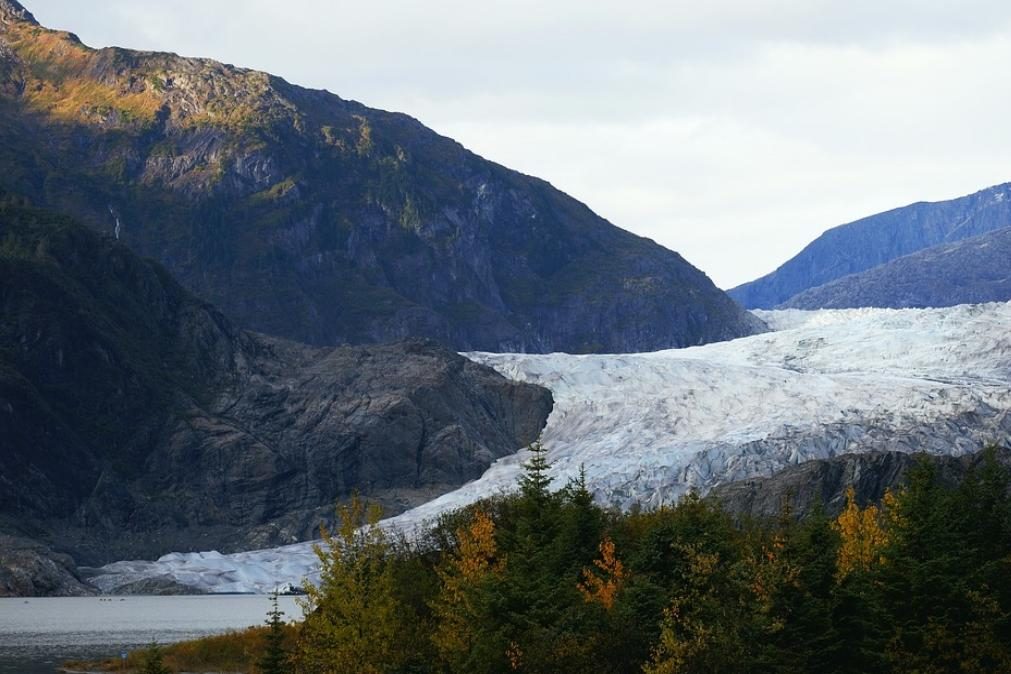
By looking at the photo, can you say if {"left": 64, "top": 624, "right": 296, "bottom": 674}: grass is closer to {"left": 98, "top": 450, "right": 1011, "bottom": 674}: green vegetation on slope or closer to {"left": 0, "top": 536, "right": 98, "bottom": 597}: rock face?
{"left": 98, "top": 450, "right": 1011, "bottom": 674}: green vegetation on slope

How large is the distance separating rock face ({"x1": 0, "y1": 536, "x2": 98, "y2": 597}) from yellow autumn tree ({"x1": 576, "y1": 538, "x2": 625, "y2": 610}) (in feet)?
364

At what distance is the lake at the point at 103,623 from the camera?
3861 inches

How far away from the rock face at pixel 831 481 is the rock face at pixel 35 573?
70.2 m

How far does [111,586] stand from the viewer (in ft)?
602

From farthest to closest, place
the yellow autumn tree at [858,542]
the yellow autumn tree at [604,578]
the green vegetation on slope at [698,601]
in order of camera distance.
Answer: the yellow autumn tree at [858,542] < the yellow autumn tree at [604,578] < the green vegetation on slope at [698,601]

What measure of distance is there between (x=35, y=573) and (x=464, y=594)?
120485mm

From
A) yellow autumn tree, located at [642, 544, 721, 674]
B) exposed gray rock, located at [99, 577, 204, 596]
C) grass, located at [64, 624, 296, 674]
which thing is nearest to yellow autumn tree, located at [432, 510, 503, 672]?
yellow autumn tree, located at [642, 544, 721, 674]

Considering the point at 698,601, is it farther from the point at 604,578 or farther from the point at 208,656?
the point at 208,656

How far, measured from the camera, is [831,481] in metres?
173

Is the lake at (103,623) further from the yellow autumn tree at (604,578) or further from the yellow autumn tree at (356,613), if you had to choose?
the yellow autumn tree at (604,578)

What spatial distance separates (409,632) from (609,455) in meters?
129

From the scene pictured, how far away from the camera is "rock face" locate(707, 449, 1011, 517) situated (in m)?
167

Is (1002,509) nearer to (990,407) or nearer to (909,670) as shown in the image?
(909,670)

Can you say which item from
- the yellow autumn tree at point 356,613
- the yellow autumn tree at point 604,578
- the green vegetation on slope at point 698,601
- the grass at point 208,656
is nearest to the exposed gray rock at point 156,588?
the grass at point 208,656
